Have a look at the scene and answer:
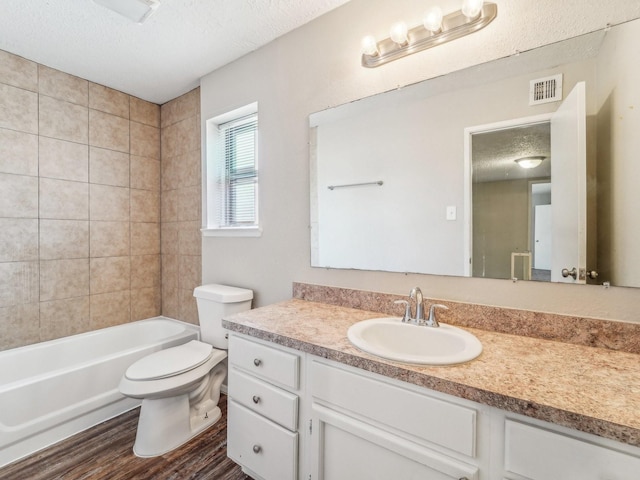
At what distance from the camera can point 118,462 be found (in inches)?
61.5

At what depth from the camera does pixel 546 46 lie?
109 centimetres

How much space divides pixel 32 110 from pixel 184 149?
1.00 m

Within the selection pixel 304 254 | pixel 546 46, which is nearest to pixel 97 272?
pixel 304 254

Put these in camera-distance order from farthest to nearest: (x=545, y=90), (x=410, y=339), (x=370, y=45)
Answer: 1. (x=370, y=45)
2. (x=410, y=339)
3. (x=545, y=90)

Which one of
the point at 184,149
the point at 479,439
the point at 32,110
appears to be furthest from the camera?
the point at 184,149

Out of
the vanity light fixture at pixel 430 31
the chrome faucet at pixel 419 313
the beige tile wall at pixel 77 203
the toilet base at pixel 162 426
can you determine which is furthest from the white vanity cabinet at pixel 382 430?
the beige tile wall at pixel 77 203

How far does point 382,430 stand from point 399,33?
1.57 metres

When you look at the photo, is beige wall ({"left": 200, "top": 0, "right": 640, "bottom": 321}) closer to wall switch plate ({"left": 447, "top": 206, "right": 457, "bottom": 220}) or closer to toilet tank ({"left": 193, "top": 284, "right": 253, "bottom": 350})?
toilet tank ({"left": 193, "top": 284, "right": 253, "bottom": 350})

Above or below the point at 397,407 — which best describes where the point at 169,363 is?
below

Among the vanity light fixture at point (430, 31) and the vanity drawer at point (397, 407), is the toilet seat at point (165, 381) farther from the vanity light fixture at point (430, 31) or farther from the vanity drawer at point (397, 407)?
the vanity light fixture at point (430, 31)

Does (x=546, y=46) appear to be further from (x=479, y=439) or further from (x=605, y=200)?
(x=479, y=439)

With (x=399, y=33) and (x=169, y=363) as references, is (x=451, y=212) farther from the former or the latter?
(x=169, y=363)

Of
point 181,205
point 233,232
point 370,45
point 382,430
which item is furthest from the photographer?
point 181,205

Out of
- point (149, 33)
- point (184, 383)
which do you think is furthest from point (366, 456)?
point (149, 33)
